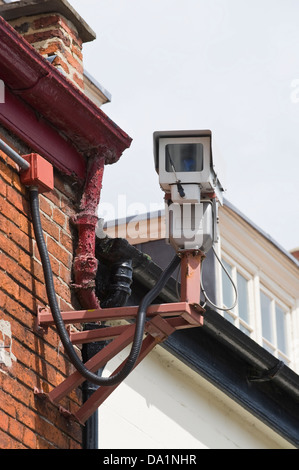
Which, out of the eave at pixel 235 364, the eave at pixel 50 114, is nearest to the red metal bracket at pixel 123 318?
the eave at pixel 50 114

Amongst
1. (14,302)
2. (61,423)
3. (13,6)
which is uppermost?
(13,6)

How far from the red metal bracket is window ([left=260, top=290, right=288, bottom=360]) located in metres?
5.18

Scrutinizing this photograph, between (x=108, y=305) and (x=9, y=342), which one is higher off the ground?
(x=108, y=305)

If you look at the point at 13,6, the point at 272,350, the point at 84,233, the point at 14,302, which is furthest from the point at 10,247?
the point at 272,350

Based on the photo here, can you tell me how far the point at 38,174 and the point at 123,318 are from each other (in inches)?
36.5

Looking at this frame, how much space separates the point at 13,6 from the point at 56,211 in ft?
5.11

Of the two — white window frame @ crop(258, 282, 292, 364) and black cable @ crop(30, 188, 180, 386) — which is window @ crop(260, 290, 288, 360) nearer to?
white window frame @ crop(258, 282, 292, 364)

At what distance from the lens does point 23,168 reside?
7004 millimetres

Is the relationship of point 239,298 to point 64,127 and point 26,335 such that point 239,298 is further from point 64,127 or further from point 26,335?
point 26,335

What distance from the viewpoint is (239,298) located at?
1189 cm

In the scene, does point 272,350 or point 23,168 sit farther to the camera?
point 272,350

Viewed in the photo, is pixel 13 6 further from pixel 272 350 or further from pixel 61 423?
pixel 272 350

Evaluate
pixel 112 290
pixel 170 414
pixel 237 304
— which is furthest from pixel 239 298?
pixel 112 290
